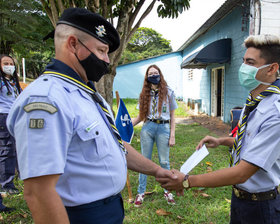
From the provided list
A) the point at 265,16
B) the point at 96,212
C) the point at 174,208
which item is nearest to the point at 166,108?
the point at 174,208

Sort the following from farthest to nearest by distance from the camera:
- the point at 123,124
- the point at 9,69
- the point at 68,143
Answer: the point at 9,69 < the point at 123,124 < the point at 68,143

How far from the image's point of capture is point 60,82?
4.02 feet

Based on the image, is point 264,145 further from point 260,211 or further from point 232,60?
point 232,60

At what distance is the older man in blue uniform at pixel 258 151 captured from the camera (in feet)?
4.87

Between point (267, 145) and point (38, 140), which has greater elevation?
point (38, 140)

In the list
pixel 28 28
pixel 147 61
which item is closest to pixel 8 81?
pixel 28 28

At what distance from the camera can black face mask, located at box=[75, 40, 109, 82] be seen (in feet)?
4.55

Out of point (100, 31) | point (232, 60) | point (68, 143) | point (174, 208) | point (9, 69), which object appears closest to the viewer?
point (68, 143)

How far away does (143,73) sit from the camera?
19984 mm

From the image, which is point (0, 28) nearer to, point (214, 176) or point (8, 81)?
point (8, 81)

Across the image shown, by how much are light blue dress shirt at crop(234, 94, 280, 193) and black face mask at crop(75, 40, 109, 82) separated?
109 centimetres

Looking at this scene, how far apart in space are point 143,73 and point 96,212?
1910 centimetres

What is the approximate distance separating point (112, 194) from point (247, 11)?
7566 millimetres

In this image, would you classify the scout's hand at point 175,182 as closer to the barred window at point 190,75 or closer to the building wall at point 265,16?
the building wall at point 265,16
